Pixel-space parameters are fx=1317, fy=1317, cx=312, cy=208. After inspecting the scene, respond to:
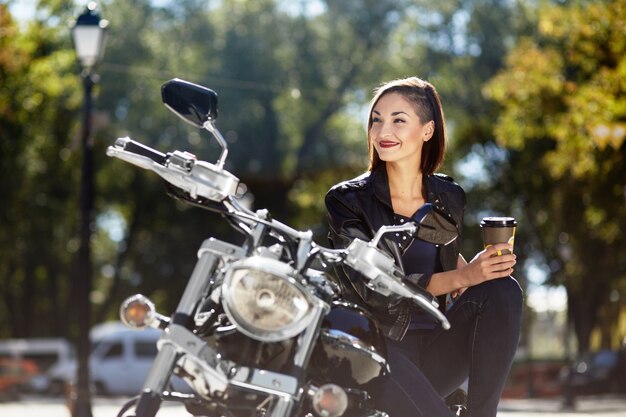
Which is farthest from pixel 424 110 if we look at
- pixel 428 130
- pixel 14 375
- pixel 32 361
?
pixel 32 361

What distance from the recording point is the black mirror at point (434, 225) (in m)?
3.09

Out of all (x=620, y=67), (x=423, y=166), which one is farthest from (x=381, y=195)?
(x=620, y=67)

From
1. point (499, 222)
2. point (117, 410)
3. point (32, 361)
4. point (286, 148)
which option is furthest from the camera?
point (286, 148)

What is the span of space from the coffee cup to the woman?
0.09ft

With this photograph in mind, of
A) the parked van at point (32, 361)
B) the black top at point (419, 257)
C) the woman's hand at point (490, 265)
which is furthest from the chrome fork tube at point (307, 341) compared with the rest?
the parked van at point (32, 361)

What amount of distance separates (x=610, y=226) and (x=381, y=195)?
78.0 ft

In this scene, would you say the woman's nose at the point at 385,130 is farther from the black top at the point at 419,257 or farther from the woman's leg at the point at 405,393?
the woman's leg at the point at 405,393

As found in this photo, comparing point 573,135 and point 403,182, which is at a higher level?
point 573,135

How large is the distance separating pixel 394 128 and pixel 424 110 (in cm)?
13

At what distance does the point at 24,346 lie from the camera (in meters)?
38.7

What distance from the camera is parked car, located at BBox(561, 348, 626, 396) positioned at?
33812mm

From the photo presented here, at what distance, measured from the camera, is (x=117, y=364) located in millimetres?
33812

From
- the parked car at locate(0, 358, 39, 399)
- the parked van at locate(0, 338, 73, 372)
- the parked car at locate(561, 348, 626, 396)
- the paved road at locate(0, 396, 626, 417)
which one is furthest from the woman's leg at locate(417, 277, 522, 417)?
the parked van at locate(0, 338, 73, 372)

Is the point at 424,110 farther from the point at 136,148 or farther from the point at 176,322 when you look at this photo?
the point at 176,322
